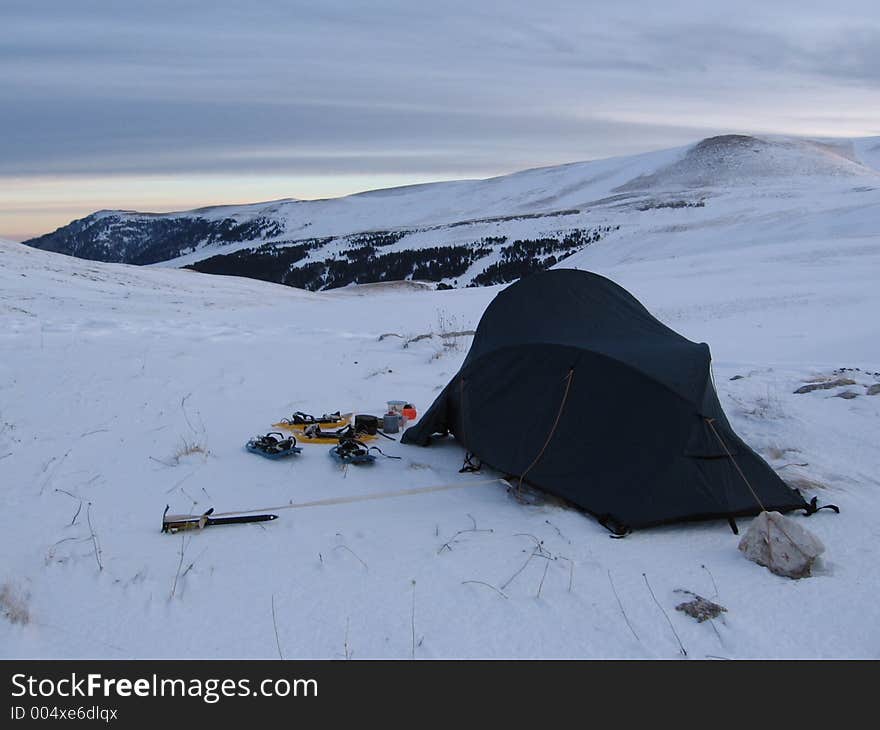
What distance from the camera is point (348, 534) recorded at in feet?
18.1

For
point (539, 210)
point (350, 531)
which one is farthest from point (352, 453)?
point (539, 210)

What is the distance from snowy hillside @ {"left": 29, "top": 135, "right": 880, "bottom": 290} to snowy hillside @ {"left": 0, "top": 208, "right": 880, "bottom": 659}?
3289cm

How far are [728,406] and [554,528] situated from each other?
3.91m

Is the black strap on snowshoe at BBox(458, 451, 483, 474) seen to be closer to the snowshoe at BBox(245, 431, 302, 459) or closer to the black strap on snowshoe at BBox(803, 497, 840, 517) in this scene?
the snowshoe at BBox(245, 431, 302, 459)

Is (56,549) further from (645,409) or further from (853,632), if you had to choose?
(853,632)

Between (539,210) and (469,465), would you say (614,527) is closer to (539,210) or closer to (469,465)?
(469,465)

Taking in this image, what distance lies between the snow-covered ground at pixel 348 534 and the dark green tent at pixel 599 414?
27cm

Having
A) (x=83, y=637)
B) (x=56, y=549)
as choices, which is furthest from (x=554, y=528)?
(x=56, y=549)

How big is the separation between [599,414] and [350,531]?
2267mm

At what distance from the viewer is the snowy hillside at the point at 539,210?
2355 inches

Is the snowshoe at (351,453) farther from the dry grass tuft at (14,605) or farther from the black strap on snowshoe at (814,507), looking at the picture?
the black strap on snowshoe at (814,507)

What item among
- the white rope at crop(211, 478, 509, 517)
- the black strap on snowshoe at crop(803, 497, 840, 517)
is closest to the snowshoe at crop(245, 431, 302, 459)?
the white rope at crop(211, 478, 509, 517)

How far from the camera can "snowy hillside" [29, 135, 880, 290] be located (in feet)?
196

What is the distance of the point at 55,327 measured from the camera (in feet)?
48.3
